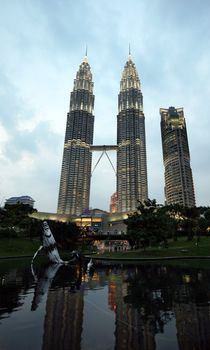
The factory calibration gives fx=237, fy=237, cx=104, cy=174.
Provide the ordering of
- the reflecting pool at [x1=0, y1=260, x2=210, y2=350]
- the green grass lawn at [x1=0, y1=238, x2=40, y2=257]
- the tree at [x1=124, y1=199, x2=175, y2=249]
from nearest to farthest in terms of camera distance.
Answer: the reflecting pool at [x1=0, y1=260, x2=210, y2=350] < the tree at [x1=124, y1=199, x2=175, y2=249] < the green grass lawn at [x1=0, y1=238, x2=40, y2=257]

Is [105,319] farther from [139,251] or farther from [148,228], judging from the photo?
[139,251]

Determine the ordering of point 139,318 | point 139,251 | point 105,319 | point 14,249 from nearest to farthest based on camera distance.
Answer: point 139,318
point 105,319
point 139,251
point 14,249

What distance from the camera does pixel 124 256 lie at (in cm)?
5825

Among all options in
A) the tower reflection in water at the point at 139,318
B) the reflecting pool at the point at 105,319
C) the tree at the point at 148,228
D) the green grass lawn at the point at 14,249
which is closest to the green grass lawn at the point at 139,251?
the green grass lawn at the point at 14,249

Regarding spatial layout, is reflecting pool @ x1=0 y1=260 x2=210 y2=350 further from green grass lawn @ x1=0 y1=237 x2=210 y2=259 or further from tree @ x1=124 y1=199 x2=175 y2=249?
green grass lawn @ x1=0 y1=237 x2=210 y2=259

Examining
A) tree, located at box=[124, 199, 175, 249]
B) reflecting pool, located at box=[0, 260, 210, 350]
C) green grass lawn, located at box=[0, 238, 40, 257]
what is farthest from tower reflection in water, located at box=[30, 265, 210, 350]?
green grass lawn, located at box=[0, 238, 40, 257]

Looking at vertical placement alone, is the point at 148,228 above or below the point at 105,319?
above

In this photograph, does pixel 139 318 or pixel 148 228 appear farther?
pixel 148 228

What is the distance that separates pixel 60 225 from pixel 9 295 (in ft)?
271

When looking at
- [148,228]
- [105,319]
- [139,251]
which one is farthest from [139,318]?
[139,251]

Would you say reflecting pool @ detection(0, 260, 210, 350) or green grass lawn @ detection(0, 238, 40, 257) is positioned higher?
green grass lawn @ detection(0, 238, 40, 257)

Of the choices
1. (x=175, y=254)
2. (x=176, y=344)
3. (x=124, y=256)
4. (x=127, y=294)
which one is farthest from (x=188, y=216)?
(x=176, y=344)

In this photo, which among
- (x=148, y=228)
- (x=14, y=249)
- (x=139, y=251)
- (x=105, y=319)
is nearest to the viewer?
(x=105, y=319)

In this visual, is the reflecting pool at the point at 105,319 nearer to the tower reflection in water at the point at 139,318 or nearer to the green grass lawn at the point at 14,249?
the tower reflection in water at the point at 139,318
